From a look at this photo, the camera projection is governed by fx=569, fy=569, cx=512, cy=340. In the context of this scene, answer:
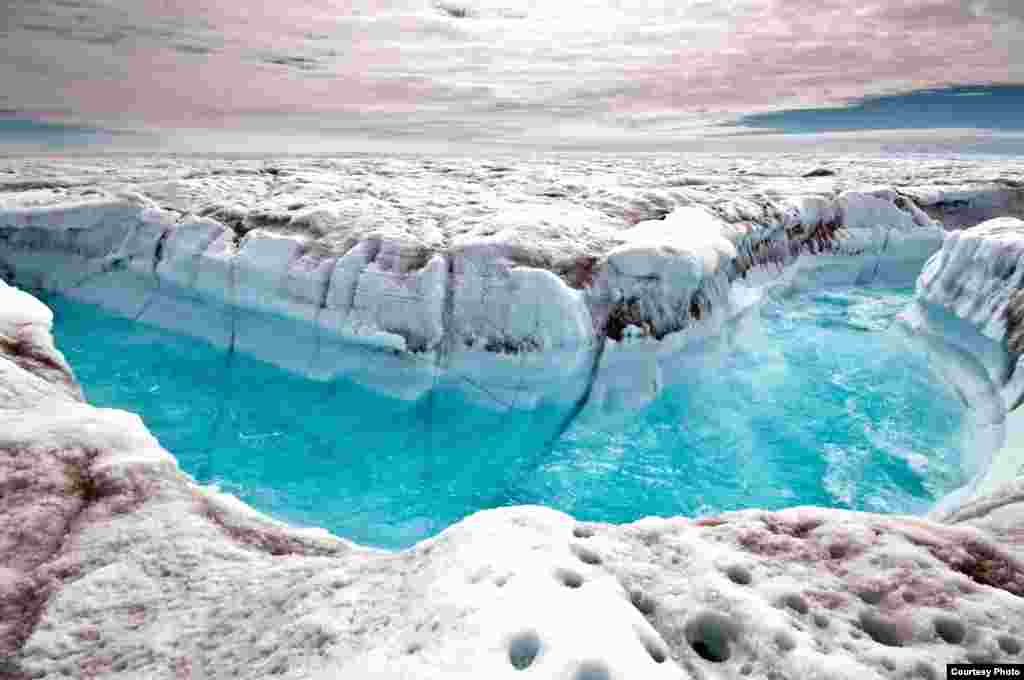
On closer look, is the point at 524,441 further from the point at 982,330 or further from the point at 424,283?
the point at 982,330

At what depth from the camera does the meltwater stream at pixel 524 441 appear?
7.18 m

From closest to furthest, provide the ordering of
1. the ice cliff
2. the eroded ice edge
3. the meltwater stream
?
the ice cliff < the eroded ice edge < the meltwater stream

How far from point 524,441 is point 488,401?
0.89 meters

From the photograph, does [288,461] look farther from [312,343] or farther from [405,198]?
[405,198]

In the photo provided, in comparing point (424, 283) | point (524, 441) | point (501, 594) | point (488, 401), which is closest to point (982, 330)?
point (524, 441)

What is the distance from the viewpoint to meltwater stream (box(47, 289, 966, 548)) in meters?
7.18

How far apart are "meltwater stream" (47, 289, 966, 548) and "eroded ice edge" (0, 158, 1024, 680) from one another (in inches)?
20.1

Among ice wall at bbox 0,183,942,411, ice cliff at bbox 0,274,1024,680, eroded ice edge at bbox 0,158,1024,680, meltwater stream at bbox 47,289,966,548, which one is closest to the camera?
ice cliff at bbox 0,274,1024,680

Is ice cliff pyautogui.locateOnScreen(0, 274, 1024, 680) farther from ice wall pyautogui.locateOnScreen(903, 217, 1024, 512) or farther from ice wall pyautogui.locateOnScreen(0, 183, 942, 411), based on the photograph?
ice wall pyautogui.locateOnScreen(0, 183, 942, 411)

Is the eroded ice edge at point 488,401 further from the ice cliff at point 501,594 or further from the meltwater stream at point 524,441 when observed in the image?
the meltwater stream at point 524,441

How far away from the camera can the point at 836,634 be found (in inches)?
88.7

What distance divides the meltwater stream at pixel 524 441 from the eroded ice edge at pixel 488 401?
1.68 ft

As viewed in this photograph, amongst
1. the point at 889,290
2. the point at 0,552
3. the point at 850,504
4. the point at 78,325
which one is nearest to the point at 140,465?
the point at 0,552

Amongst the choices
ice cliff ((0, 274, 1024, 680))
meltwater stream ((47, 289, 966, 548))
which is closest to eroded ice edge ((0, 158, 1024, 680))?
ice cliff ((0, 274, 1024, 680))
